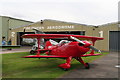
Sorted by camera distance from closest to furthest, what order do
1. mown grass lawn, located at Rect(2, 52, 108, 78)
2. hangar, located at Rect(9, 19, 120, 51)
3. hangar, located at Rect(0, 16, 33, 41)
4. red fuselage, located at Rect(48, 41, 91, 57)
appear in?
mown grass lawn, located at Rect(2, 52, 108, 78), red fuselage, located at Rect(48, 41, 91, 57), hangar, located at Rect(9, 19, 120, 51), hangar, located at Rect(0, 16, 33, 41)

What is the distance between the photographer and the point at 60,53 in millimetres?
9320

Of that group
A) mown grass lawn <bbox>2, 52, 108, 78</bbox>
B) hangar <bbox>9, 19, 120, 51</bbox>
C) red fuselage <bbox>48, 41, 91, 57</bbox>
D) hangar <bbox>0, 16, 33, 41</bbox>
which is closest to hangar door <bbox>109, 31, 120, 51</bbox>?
hangar <bbox>9, 19, 120, 51</bbox>

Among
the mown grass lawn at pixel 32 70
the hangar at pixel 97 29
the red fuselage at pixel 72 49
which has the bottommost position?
the mown grass lawn at pixel 32 70

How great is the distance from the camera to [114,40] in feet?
77.7

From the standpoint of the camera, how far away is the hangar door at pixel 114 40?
77.1 ft

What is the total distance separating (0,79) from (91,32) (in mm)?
21394

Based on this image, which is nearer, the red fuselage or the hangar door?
the red fuselage

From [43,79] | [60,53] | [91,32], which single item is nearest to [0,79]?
[43,79]

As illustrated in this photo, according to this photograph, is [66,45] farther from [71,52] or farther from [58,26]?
[58,26]

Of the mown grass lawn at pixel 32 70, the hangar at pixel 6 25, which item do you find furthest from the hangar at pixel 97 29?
the mown grass lawn at pixel 32 70

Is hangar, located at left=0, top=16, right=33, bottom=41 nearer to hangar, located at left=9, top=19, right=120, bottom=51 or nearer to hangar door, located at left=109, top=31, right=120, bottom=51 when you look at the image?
hangar, located at left=9, top=19, right=120, bottom=51

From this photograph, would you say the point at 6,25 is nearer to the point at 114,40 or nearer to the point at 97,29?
the point at 97,29

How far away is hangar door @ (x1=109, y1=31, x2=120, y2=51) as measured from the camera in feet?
77.1

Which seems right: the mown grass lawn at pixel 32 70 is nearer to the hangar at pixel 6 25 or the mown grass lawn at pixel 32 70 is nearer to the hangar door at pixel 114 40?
the hangar door at pixel 114 40
